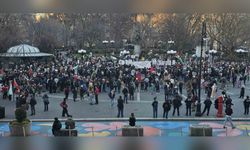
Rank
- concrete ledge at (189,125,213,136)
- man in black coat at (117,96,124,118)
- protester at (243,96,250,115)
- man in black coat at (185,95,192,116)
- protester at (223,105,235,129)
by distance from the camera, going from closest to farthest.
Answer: concrete ledge at (189,125,213,136) < protester at (223,105,235,129) < man in black coat at (117,96,124,118) < protester at (243,96,250,115) < man in black coat at (185,95,192,116)

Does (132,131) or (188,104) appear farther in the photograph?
(188,104)

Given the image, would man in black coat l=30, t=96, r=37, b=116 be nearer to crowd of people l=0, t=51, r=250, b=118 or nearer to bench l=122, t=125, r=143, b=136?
crowd of people l=0, t=51, r=250, b=118

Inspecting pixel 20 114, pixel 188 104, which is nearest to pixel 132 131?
pixel 20 114

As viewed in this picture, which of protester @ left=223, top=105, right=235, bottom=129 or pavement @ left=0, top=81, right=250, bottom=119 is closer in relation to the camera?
protester @ left=223, top=105, right=235, bottom=129

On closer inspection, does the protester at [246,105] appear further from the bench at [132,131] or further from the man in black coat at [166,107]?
the bench at [132,131]

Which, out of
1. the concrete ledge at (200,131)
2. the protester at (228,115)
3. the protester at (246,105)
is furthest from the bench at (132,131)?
the protester at (246,105)

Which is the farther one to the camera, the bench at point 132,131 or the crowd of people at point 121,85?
the crowd of people at point 121,85

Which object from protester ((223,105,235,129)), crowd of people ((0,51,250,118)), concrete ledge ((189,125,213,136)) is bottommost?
concrete ledge ((189,125,213,136))

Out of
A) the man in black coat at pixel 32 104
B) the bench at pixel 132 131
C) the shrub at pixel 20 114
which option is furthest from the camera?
the man in black coat at pixel 32 104

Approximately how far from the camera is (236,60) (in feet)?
163

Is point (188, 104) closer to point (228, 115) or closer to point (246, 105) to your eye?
point (246, 105)

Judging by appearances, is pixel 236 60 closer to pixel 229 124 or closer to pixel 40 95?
pixel 40 95

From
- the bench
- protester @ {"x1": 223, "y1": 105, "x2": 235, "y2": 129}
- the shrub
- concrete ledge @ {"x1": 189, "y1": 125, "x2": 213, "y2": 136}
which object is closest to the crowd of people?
protester @ {"x1": 223, "y1": 105, "x2": 235, "y2": 129}

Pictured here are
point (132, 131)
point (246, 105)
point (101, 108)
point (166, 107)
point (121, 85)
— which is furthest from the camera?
point (121, 85)
